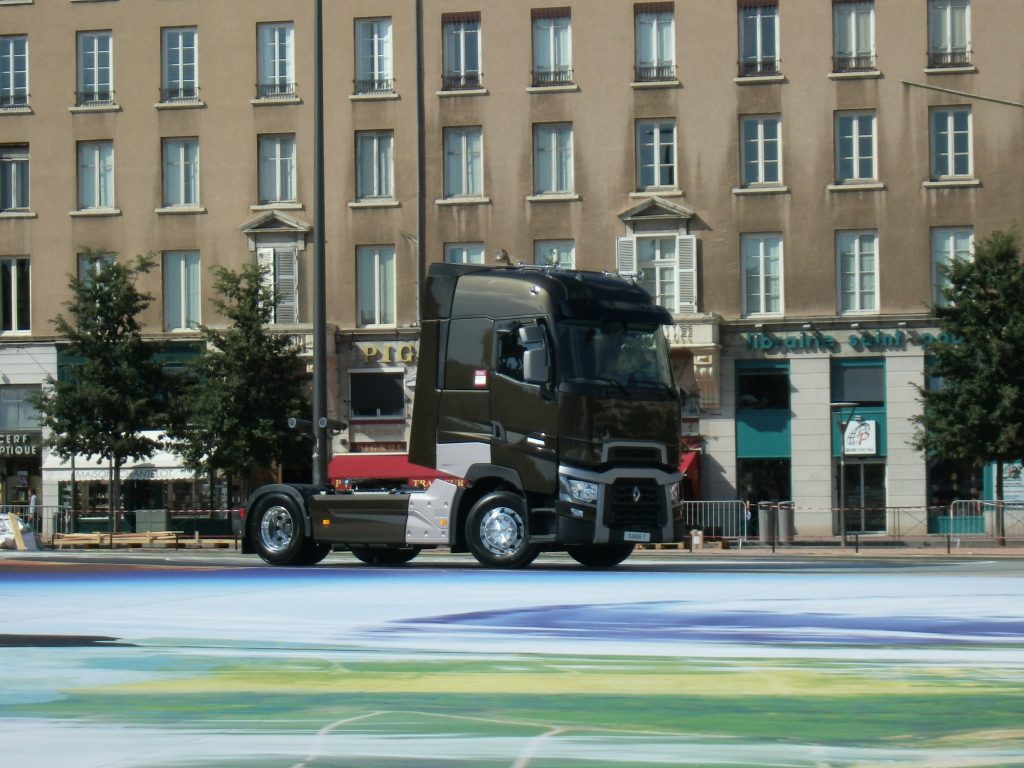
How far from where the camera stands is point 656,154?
48.6m

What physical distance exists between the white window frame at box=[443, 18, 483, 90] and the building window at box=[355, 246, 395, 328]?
4913mm

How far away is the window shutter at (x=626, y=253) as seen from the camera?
48250mm

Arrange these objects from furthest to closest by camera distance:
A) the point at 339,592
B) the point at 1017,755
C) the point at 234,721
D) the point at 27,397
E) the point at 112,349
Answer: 1. the point at 27,397
2. the point at 112,349
3. the point at 339,592
4. the point at 234,721
5. the point at 1017,755

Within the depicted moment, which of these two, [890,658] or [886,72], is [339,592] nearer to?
[890,658]

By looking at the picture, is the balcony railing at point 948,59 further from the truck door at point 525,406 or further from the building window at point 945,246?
the truck door at point 525,406

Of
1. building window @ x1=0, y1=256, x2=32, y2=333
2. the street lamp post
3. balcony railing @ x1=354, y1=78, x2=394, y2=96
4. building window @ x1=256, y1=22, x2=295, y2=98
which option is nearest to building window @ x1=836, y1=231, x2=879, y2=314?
the street lamp post

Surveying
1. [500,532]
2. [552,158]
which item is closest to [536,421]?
[500,532]

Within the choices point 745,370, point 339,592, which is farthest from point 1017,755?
point 745,370

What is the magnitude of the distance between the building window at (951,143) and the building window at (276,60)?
686 inches

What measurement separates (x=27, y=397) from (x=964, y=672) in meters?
43.3

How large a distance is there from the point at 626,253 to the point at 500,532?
88.7ft

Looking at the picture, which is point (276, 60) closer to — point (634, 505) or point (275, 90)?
point (275, 90)

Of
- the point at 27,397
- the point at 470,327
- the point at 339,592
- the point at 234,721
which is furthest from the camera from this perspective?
the point at 27,397

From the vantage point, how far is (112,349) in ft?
152
